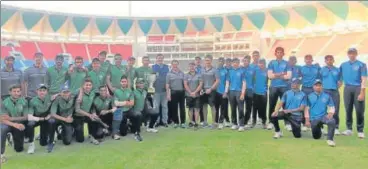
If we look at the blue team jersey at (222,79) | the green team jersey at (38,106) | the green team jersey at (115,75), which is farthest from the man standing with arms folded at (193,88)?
the green team jersey at (38,106)

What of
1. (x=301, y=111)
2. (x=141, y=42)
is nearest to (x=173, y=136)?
(x=301, y=111)

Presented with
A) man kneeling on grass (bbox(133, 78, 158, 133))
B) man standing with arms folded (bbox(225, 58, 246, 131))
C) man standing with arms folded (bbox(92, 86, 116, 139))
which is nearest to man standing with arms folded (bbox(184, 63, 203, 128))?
man standing with arms folded (bbox(225, 58, 246, 131))

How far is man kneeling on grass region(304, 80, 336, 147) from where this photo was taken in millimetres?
5891

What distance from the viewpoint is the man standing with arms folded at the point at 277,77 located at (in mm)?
6902

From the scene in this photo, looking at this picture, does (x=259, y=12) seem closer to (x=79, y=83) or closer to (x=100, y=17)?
(x=100, y=17)

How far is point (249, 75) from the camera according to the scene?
7258 mm

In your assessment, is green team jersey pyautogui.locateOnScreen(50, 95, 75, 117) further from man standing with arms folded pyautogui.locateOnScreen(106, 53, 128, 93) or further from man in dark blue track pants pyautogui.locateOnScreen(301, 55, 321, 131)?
man in dark blue track pants pyautogui.locateOnScreen(301, 55, 321, 131)

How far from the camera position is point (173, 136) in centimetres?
659

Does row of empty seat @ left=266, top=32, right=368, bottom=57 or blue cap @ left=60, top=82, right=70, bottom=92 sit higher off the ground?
row of empty seat @ left=266, top=32, right=368, bottom=57

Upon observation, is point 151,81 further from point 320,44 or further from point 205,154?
point 320,44

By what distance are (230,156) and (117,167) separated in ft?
4.93

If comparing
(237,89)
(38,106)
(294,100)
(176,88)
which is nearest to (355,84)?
(294,100)

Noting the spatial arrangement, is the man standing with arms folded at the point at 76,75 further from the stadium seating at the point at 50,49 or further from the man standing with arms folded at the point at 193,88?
the stadium seating at the point at 50,49

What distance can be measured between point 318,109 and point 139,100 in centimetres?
306
